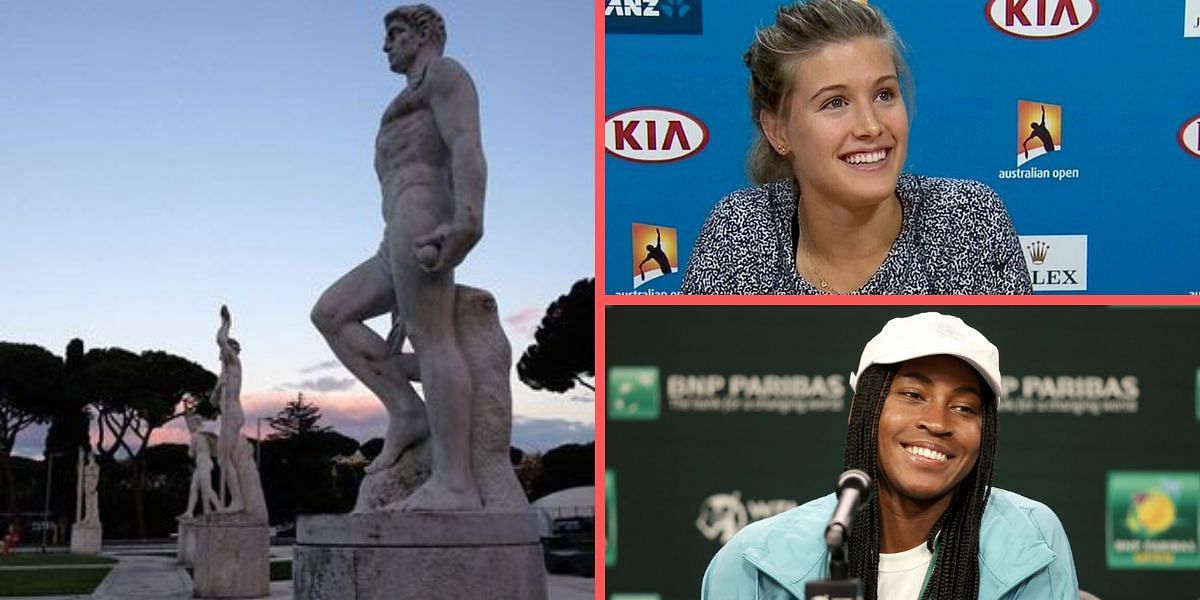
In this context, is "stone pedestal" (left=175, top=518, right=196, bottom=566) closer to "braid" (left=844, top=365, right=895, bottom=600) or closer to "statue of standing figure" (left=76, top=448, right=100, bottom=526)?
"statue of standing figure" (left=76, top=448, right=100, bottom=526)

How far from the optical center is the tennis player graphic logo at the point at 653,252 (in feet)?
13.7

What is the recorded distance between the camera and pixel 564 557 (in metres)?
15.9

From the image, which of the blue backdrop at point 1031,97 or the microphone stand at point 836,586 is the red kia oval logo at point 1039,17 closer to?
the blue backdrop at point 1031,97

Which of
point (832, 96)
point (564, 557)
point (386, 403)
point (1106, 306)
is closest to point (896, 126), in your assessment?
point (832, 96)

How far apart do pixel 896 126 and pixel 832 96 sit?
0.14m

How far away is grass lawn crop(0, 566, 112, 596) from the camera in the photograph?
647 inches

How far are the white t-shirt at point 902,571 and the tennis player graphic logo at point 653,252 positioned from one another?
207 cm

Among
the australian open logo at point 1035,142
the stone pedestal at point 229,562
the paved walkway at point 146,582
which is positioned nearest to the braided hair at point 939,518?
the australian open logo at point 1035,142

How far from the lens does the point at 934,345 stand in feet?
6.78

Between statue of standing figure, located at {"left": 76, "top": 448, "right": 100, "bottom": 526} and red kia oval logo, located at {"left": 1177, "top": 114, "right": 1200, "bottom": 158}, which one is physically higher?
red kia oval logo, located at {"left": 1177, "top": 114, "right": 1200, "bottom": 158}

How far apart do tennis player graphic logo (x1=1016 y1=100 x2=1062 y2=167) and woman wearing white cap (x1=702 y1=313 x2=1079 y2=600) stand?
7.11 ft

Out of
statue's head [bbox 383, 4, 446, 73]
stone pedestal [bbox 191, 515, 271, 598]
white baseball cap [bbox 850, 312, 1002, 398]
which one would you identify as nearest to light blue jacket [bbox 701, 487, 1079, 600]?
white baseball cap [bbox 850, 312, 1002, 398]

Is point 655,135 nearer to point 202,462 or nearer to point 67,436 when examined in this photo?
point 202,462

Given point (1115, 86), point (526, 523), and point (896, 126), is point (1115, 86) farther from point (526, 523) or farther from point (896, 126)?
point (526, 523)
